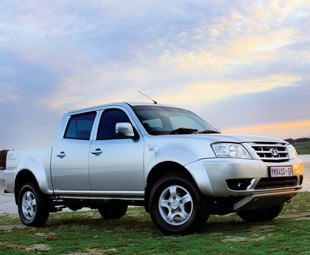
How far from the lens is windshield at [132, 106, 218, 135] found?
6539 mm

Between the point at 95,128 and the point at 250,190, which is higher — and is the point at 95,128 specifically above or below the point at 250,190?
above

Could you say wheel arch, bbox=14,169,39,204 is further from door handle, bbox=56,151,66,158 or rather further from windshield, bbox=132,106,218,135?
windshield, bbox=132,106,218,135

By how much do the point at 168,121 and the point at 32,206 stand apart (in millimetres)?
3299

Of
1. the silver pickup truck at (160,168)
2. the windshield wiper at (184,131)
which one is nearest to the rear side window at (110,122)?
the silver pickup truck at (160,168)

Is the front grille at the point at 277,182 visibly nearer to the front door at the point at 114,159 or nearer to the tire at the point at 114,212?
the front door at the point at 114,159

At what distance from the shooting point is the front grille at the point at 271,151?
19.1ft

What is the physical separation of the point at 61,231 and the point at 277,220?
3.57 meters

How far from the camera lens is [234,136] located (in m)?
5.91

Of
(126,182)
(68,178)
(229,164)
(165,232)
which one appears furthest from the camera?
(68,178)

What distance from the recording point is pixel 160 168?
242 inches

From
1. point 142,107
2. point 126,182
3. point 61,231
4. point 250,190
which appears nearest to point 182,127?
point 142,107

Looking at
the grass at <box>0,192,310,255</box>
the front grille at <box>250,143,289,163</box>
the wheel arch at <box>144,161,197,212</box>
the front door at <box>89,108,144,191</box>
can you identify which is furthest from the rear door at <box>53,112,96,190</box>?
the front grille at <box>250,143,289,163</box>

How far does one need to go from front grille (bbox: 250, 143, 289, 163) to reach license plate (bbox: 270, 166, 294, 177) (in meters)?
0.13

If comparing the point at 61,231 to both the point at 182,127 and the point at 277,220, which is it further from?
the point at 277,220
